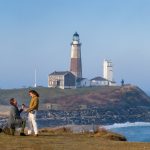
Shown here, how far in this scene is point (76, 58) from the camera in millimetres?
139125

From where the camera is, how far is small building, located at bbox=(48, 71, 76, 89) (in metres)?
138

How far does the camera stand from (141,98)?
146375 millimetres

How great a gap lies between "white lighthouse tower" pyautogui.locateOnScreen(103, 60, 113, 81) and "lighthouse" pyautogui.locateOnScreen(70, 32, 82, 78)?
22.9 ft

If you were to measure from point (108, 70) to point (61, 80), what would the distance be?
1608 centimetres

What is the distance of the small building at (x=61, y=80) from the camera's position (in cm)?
13762

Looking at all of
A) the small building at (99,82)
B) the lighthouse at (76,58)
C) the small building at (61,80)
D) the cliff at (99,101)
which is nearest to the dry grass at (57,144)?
the cliff at (99,101)

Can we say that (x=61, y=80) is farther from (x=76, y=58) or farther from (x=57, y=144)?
(x=57, y=144)

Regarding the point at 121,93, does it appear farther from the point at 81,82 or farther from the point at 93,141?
the point at 93,141

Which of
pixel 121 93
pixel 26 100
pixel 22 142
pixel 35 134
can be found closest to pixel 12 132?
pixel 35 134

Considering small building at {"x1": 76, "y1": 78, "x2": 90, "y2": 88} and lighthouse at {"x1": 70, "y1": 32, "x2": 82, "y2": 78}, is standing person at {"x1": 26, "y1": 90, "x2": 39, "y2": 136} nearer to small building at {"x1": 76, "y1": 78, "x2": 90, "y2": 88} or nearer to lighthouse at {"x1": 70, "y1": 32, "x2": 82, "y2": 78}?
lighthouse at {"x1": 70, "y1": 32, "x2": 82, "y2": 78}

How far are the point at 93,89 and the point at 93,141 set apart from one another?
387 ft

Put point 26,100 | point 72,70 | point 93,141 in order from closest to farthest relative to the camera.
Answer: point 93,141
point 26,100
point 72,70

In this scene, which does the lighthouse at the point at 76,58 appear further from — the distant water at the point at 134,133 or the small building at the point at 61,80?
the distant water at the point at 134,133

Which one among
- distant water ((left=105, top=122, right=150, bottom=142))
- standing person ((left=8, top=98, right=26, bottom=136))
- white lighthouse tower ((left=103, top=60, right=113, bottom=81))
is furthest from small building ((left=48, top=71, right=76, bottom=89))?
standing person ((left=8, top=98, right=26, bottom=136))
